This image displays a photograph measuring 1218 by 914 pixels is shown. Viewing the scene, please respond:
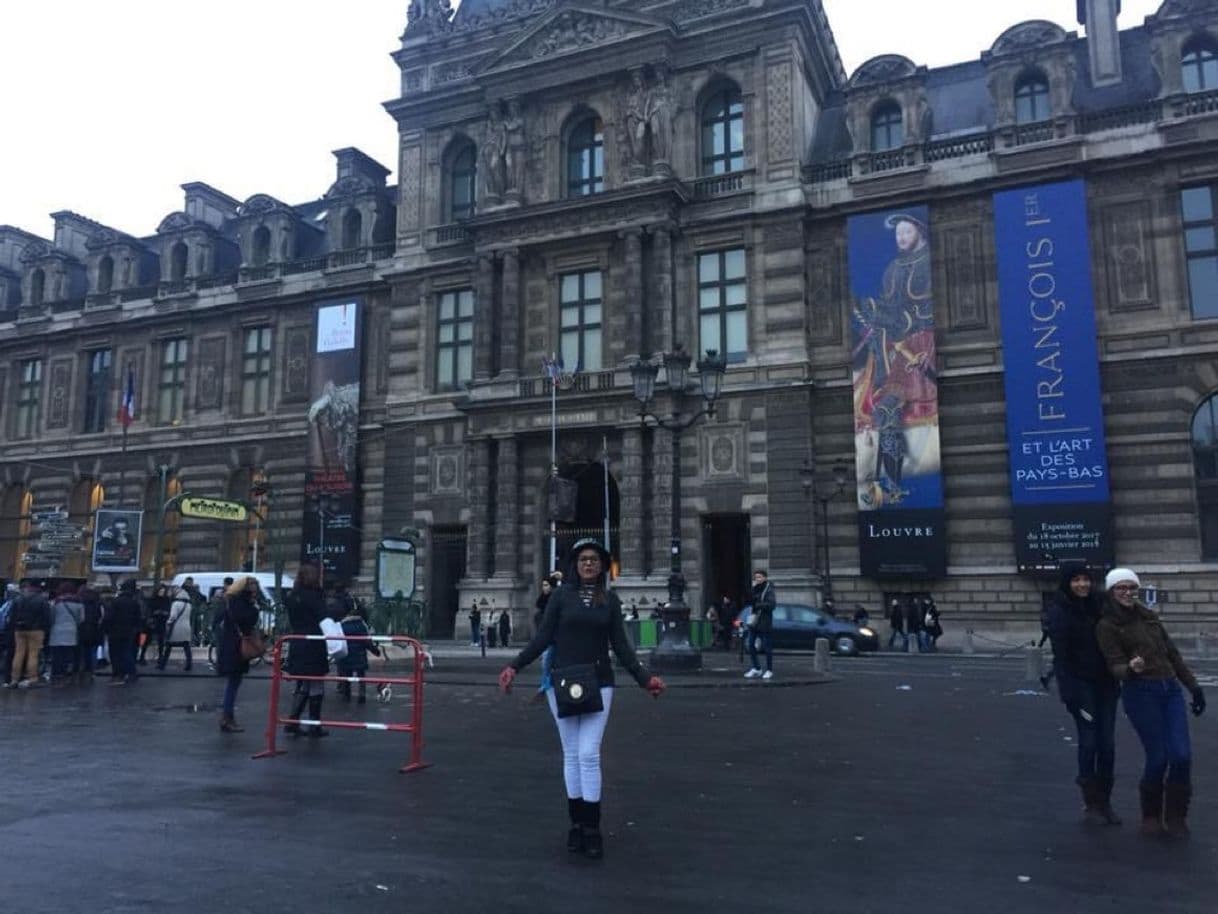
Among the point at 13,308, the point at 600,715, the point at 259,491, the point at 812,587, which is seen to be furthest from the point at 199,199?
the point at 600,715

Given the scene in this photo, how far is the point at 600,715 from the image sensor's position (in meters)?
6.36

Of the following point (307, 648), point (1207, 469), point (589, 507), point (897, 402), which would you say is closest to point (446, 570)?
point (589, 507)

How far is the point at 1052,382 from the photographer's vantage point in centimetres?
3031

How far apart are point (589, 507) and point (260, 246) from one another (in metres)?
20.0

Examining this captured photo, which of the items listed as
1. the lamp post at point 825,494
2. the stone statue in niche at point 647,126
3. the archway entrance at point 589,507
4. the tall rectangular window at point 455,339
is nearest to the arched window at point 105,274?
the tall rectangular window at point 455,339

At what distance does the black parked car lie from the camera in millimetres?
29000

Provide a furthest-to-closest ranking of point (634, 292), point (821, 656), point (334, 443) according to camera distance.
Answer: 1. point (334, 443)
2. point (634, 292)
3. point (821, 656)

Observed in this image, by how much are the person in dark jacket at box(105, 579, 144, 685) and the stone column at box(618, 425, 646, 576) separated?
1670 centimetres

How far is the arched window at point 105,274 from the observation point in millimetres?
48938

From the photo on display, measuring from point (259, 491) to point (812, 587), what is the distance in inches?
729

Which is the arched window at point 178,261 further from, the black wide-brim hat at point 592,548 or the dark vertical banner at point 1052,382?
the black wide-brim hat at point 592,548

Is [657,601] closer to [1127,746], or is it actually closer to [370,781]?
[1127,746]

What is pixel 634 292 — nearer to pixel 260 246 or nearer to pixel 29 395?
pixel 260 246

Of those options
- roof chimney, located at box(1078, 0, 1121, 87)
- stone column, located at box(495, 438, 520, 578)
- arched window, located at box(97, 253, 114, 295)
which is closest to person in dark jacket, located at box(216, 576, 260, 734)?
stone column, located at box(495, 438, 520, 578)
